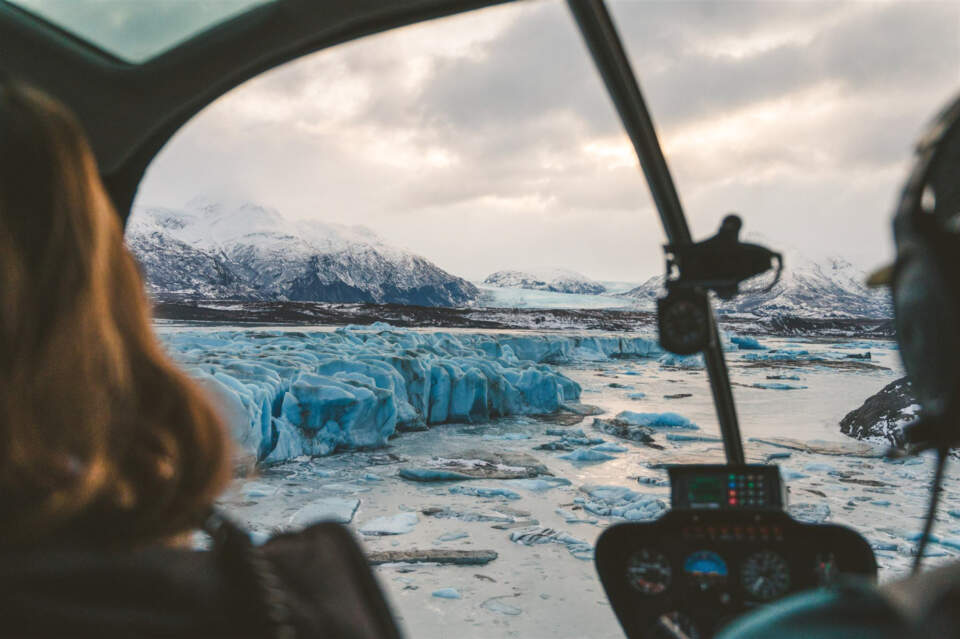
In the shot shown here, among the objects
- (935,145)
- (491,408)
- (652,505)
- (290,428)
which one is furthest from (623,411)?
(935,145)

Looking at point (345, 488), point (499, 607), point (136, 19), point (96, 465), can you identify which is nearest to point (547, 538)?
point (499, 607)

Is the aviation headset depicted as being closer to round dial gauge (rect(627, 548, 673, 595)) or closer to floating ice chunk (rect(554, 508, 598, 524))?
round dial gauge (rect(627, 548, 673, 595))

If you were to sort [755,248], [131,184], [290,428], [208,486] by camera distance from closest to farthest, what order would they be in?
[208,486], [755,248], [131,184], [290,428]

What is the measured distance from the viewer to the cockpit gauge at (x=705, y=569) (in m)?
1.18

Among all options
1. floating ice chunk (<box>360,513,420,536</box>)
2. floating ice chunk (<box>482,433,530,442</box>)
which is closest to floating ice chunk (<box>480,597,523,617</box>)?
floating ice chunk (<box>360,513,420,536</box>)

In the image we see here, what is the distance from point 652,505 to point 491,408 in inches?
130

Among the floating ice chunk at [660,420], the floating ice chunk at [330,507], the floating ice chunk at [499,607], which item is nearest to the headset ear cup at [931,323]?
the floating ice chunk at [499,607]

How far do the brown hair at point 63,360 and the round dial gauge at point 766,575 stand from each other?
1.12 meters

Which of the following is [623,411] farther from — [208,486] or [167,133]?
[208,486]

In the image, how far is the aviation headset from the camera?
46cm

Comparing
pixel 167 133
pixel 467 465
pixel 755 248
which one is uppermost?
pixel 167 133

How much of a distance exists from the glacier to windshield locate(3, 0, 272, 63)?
2.00 meters

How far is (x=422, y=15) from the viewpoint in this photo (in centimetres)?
125

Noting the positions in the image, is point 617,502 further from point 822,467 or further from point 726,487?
point 726,487
